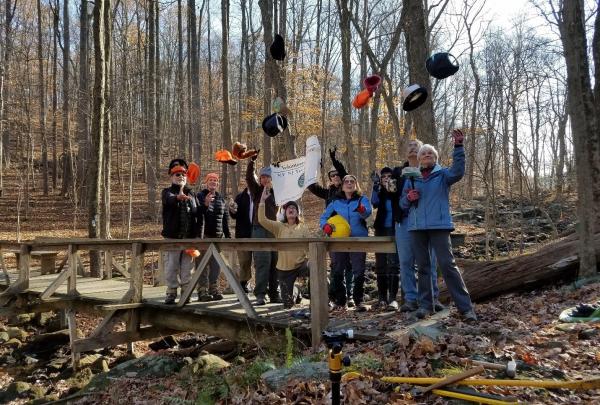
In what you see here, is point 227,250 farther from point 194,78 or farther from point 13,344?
point 194,78

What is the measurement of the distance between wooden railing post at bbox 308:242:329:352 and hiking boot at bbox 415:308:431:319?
101cm

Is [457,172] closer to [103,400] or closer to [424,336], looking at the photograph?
[424,336]

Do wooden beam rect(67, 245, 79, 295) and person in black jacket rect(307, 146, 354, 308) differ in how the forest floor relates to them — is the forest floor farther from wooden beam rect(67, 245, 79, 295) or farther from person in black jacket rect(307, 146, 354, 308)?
wooden beam rect(67, 245, 79, 295)

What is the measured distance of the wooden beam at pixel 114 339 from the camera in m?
7.52

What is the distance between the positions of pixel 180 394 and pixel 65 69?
24.9 metres

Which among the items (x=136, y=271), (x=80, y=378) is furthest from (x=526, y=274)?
(x=80, y=378)

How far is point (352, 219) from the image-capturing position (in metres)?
6.75

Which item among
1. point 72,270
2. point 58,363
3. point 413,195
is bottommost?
point 58,363

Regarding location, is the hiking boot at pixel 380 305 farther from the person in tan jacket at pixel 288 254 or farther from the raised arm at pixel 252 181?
the raised arm at pixel 252 181

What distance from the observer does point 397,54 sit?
2991 cm

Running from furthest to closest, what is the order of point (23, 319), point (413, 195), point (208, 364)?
point (23, 319) → point (208, 364) → point (413, 195)

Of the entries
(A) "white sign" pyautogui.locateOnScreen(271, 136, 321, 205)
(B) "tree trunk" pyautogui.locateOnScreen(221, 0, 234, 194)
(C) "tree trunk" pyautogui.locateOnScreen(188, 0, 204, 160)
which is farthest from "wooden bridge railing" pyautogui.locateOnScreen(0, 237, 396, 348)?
(C) "tree trunk" pyautogui.locateOnScreen(188, 0, 204, 160)

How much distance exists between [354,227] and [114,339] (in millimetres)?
4094

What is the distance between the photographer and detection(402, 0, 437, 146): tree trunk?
342 inches
